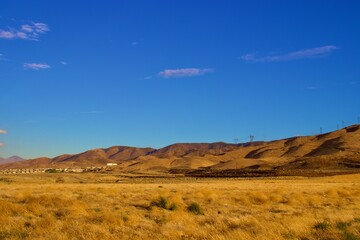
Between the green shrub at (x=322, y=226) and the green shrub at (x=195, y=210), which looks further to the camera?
the green shrub at (x=195, y=210)

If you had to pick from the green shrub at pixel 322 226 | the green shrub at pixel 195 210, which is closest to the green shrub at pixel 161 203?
the green shrub at pixel 195 210

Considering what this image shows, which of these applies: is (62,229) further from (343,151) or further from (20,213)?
(343,151)

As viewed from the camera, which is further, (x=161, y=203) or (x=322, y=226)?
(x=161, y=203)

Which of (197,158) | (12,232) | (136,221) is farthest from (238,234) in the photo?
(197,158)

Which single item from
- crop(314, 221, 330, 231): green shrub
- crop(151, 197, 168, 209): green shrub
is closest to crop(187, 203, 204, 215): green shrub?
crop(151, 197, 168, 209): green shrub

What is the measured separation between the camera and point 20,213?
766 inches

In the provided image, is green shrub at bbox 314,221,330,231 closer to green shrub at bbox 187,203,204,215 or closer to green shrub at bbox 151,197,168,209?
green shrub at bbox 187,203,204,215

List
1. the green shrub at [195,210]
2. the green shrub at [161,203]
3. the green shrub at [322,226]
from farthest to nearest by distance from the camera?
the green shrub at [161,203] < the green shrub at [195,210] < the green shrub at [322,226]

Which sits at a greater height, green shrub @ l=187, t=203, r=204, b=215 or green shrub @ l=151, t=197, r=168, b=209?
green shrub @ l=151, t=197, r=168, b=209

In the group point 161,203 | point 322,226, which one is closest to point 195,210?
point 161,203

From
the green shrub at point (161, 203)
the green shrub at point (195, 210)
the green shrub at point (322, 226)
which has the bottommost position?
the green shrub at point (322, 226)

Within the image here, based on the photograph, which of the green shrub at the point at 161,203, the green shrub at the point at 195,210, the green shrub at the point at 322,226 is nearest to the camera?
the green shrub at the point at 322,226

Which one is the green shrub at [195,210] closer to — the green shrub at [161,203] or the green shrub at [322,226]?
the green shrub at [161,203]

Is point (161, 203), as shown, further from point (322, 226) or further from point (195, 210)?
point (322, 226)
